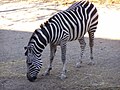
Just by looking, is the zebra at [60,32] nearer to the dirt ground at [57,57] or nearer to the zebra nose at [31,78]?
the zebra nose at [31,78]

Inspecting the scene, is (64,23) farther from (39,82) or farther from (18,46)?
(18,46)

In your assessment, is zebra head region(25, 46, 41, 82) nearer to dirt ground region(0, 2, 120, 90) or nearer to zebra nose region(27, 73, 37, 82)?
zebra nose region(27, 73, 37, 82)

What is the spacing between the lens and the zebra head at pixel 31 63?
6.69 m

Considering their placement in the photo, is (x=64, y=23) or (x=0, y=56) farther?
(x=0, y=56)

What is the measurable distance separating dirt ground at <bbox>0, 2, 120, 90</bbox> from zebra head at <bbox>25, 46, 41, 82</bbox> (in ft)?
0.61

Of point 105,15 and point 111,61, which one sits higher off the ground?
point 105,15

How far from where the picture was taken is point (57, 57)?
8.93 meters

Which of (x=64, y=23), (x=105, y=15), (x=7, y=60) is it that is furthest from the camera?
(x=105, y=15)

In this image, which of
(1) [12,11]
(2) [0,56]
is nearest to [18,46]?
(2) [0,56]

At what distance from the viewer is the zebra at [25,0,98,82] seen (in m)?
6.76

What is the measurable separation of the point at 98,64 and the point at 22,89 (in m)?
2.26

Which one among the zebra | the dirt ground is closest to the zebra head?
the zebra

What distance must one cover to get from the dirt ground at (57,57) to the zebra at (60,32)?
262 mm

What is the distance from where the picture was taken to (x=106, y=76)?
7312mm
